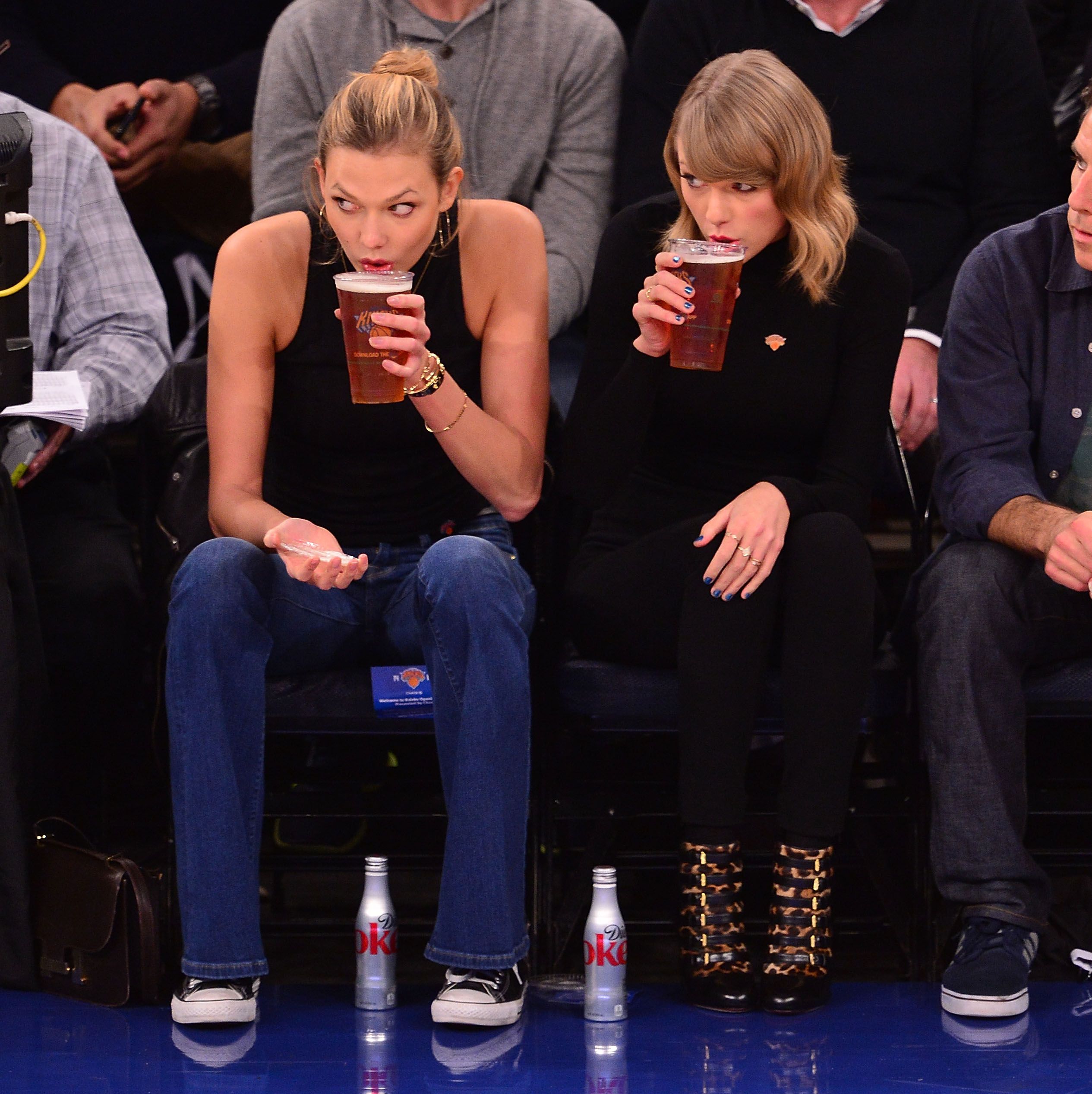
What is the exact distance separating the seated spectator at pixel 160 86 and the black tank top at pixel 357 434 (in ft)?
3.72

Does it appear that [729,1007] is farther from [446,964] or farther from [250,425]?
[250,425]

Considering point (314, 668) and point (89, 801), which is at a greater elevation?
point (314, 668)

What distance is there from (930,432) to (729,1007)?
1.25 metres

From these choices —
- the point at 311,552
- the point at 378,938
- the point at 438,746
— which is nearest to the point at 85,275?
the point at 311,552

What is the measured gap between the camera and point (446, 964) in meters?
2.38

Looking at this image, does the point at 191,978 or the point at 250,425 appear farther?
the point at 250,425

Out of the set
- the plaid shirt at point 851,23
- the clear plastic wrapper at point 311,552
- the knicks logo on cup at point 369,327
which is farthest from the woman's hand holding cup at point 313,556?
the plaid shirt at point 851,23

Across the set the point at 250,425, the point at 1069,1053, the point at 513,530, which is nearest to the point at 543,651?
the point at 513,530

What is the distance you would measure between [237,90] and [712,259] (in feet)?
5.87

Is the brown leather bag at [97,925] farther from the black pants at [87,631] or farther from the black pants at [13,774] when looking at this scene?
the black pants at [87,631]

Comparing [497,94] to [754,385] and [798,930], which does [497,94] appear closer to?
[754,385]

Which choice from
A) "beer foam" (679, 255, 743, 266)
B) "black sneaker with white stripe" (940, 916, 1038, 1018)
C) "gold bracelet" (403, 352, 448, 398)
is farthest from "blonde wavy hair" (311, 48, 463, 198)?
"black sneaker with white stripe" (940, 916, 1038, 1018)

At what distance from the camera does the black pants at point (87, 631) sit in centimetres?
291

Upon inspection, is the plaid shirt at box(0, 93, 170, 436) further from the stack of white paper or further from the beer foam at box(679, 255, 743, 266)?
the beer foam at box(679, 255, 743, 266)
